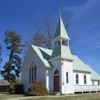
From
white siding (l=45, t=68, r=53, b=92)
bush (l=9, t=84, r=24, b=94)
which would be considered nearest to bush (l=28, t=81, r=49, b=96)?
white siding (l=45, t=68, r=53, b=92)

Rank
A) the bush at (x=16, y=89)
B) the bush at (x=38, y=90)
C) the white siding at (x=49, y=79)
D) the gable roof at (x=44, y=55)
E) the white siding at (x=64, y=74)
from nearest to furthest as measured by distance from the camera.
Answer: the bush at (x=38, y=90) → the white siding at (x=64, y=74) → the white siding at (x=49, y=79) → the gable roof at (x=44, y=55) → the bush at (x=16, y=89)

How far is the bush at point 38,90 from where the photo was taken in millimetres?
24281

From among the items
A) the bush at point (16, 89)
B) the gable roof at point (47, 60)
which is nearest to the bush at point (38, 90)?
the gable roof at point (47, 60)

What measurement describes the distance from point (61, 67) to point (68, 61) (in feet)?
6.43

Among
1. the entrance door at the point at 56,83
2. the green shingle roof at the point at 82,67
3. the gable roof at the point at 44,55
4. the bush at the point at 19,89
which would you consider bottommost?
the bush at the point at 19,89

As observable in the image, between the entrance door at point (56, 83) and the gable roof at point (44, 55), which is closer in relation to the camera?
the entrance door at point (56, 83)

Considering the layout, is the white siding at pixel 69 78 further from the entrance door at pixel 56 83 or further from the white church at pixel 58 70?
the entrance door at pixel 56 83

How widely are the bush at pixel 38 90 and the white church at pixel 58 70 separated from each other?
1336 mm

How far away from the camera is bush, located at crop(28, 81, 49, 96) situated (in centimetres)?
2428

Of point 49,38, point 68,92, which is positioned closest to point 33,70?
point 68,92

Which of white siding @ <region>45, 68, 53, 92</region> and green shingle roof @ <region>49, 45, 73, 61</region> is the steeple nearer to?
green shingle roof @ <region>49, 45, 73, 61</region>

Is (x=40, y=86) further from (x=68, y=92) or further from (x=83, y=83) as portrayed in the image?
(x=83, y=83)

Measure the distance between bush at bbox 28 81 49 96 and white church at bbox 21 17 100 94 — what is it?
134 centimetres

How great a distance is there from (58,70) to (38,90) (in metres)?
4.35
